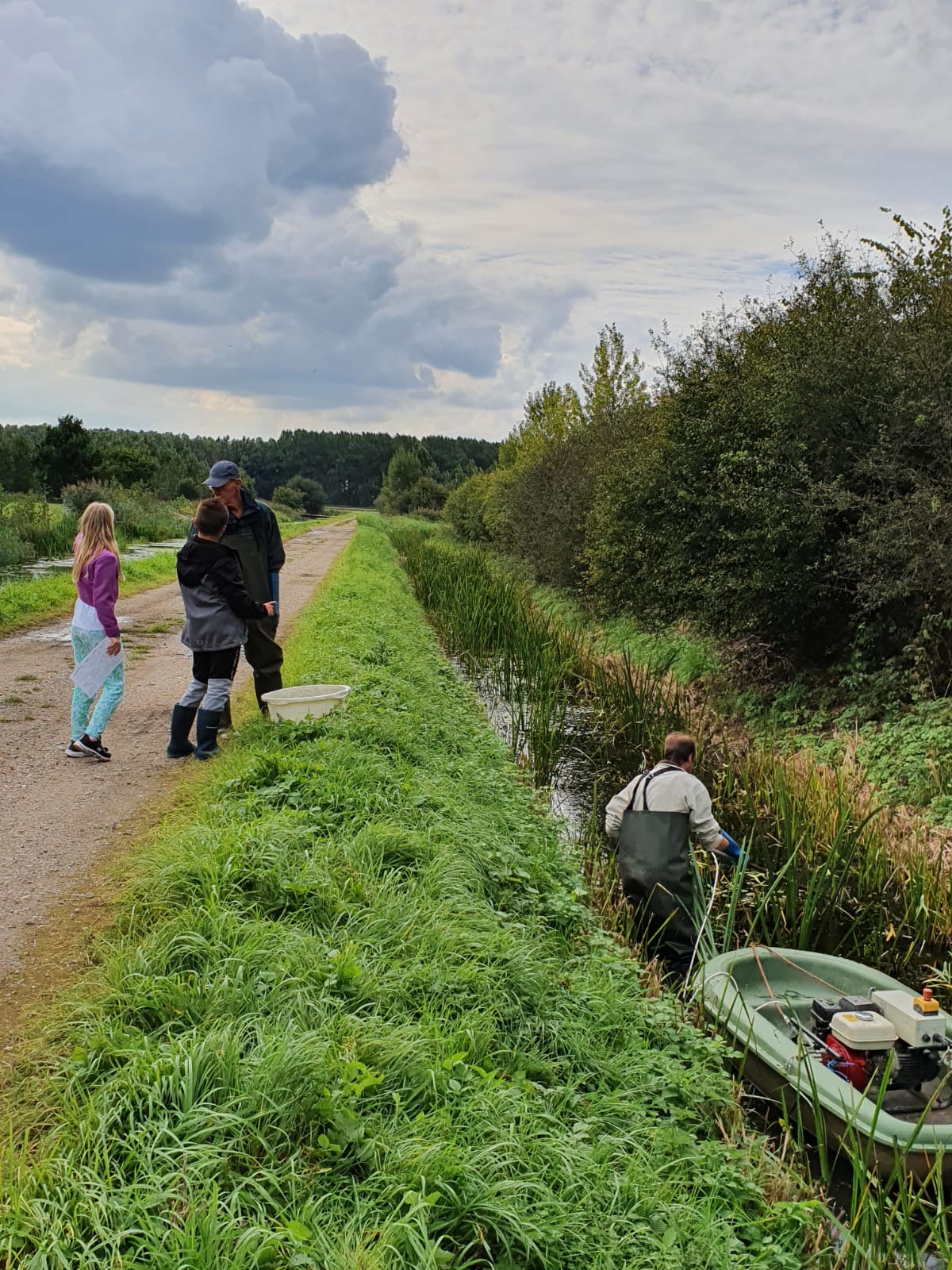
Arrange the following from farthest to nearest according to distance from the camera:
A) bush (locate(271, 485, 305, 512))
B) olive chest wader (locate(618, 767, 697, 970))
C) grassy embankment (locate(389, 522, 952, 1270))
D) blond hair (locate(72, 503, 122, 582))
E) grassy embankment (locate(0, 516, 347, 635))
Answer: bush (locate(271, 485, 305, 512)), grassy embankment (locate(0, 516, 347, 635)), blond hair (locate(72, 503, 122, 582)), olive chest wader (locate(618, 767, 697, 970)), grassy embankment (locate(389, 522, 952, 1270))

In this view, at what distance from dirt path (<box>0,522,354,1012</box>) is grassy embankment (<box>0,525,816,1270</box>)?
0.39m

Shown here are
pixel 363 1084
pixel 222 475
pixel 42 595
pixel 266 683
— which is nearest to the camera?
pixel 363 1084

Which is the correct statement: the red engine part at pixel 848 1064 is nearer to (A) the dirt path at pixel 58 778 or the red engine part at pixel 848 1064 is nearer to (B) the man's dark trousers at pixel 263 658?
(A) the dirt path at pixel 58 778

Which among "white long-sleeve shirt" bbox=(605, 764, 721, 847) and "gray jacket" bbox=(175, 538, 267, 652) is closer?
"white long-sleeve shirt" bbox=(605, 764, 721, 847)

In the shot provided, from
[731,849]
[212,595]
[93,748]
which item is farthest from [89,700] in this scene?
[731,849]

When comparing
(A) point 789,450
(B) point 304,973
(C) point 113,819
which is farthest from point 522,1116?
(A) point 789,450

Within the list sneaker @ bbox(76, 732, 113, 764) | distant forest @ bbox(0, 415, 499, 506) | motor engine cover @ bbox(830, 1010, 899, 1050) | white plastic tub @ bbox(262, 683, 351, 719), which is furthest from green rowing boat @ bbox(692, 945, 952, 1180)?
distant forest @ bbox(0, 415, 499, 506)

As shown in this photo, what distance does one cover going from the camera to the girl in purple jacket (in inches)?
238

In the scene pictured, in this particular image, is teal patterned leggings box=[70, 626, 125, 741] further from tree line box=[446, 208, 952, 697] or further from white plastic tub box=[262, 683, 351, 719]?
tree line box=[446, 208, 952, 697]

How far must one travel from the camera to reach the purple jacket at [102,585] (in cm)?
604

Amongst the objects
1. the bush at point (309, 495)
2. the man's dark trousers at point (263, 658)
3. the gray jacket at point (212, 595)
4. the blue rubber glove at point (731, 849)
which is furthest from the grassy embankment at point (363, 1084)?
the bush at point (309, 495)

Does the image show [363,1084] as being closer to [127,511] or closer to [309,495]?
[127,511]

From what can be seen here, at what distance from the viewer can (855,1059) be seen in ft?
12.5

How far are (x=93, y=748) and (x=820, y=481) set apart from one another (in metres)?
7.54
